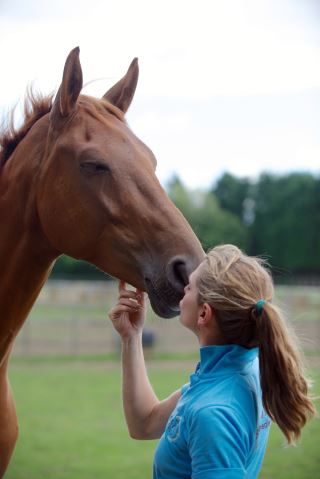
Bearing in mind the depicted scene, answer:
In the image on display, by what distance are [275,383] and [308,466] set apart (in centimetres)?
607

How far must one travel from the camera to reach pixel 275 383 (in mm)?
1691

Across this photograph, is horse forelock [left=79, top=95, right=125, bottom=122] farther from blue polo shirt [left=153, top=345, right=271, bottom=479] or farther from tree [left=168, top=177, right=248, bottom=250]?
tree [left=168, top=177, right=248, bottom=250]

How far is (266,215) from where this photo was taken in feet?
193

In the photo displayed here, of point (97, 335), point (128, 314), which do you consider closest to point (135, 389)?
point (128, 314)

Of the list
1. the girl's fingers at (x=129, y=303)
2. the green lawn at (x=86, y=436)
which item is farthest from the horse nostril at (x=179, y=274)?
the green lawn at (x=86, y=436)

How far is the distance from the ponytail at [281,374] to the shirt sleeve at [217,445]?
0.16 meters

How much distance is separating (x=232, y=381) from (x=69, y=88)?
1.47 m

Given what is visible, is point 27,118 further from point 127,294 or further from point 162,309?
point 162,309

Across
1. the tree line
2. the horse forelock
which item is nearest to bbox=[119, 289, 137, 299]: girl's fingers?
the horse forelock

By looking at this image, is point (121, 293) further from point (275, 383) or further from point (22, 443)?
point (22, 443)

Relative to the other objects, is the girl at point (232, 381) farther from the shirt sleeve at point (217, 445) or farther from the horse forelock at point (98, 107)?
the horse forelock at point (98, 107)

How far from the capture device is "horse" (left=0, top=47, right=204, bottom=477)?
2291 millimetres

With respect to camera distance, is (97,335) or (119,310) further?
(97,335)

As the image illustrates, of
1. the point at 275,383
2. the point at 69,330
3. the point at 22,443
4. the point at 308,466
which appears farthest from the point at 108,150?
the point at 69,330
